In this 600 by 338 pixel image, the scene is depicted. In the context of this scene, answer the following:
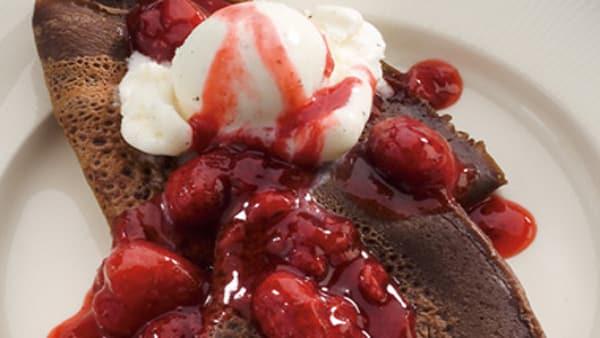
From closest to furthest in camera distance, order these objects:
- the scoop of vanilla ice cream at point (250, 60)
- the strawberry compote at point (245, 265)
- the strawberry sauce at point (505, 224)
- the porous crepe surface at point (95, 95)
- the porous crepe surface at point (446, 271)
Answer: the strawberry compote at point (245, 265) < the porous crepe surface at point (446, 271) < the scoop of vanilla ice cream at point (250, 60) < the porous crepe surface at point (95, 95) < the strawberry sauce at point (505, 224)

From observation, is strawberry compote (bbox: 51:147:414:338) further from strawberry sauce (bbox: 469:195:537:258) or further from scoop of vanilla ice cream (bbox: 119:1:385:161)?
strawberry sauce (bbox: 469:195:537:258)

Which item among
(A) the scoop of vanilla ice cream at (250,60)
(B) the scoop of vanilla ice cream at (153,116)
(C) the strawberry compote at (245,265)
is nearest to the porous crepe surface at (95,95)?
(B) the scoop of vanilla ice cream at (153,116)

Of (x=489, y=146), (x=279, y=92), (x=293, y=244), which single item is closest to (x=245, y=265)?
(x=293, y=244)

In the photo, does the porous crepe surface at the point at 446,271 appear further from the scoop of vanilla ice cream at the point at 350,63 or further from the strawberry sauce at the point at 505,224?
the strawberry sauce at the point at 505,224

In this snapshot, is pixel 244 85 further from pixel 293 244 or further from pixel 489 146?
pixel 489 146

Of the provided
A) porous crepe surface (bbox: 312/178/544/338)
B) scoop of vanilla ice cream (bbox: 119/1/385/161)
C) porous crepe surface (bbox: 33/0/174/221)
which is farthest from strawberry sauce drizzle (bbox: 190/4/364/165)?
porous crepe surface (bbox: 33/0/174/221)

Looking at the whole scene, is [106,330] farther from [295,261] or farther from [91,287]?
[295,261]

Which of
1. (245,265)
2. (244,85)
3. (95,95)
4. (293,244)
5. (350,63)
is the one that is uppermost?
(350,63)
